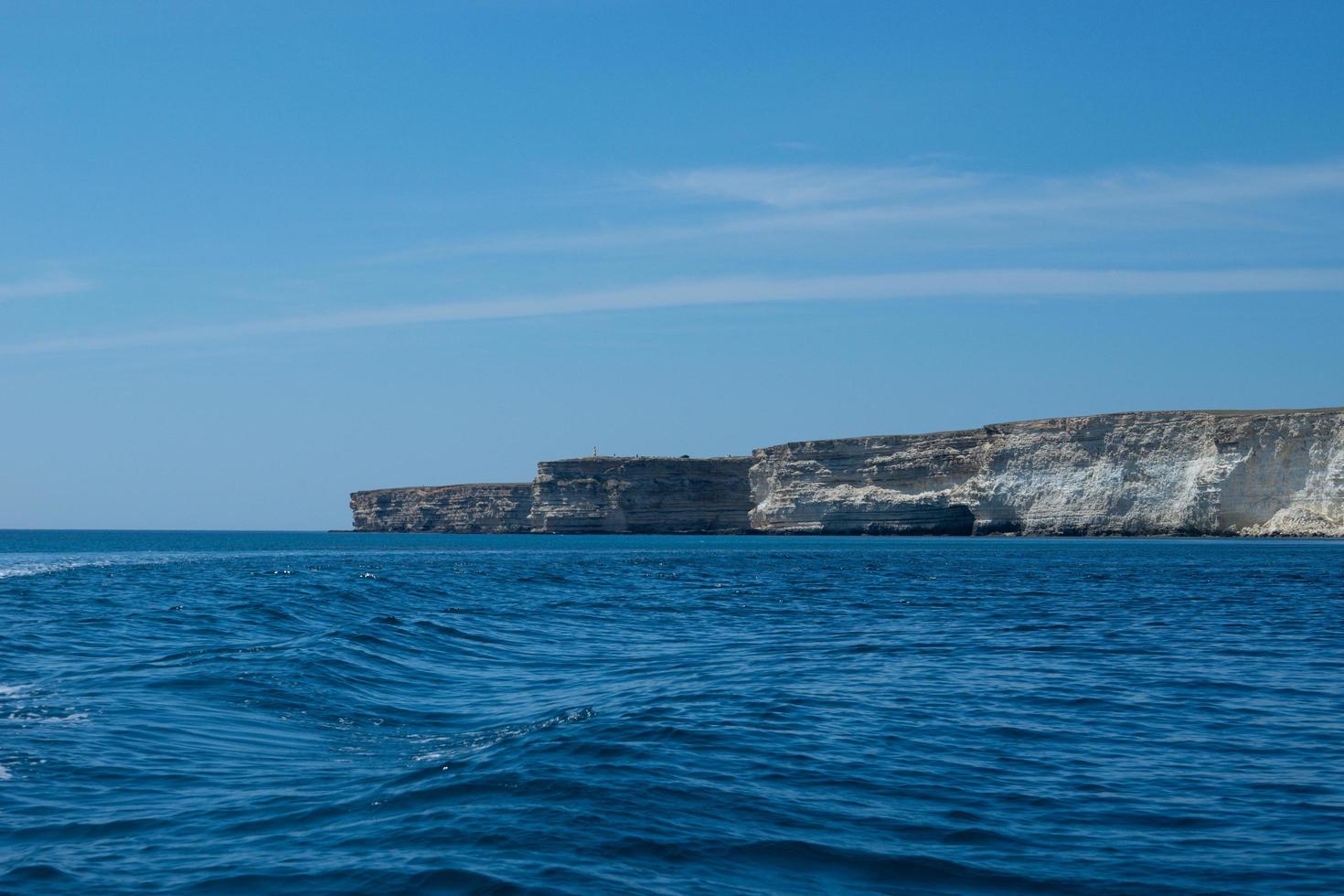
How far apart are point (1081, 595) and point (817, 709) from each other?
19288 millimetres

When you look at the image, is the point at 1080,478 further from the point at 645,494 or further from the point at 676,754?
the point at 676,754

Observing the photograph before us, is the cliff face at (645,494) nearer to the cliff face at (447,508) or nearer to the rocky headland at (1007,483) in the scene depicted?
the rocky headland at (1007,483)

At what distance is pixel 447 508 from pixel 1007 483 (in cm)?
8848

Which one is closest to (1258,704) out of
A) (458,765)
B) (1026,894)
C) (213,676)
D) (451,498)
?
(1026,894)

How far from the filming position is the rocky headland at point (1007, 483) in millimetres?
73125

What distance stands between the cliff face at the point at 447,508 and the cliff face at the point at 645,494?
18.1 metres

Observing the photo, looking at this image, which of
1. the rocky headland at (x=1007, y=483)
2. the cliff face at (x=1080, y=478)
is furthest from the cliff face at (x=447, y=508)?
the cliff face at (x=1080, y=478)

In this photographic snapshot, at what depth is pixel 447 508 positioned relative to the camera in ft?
512

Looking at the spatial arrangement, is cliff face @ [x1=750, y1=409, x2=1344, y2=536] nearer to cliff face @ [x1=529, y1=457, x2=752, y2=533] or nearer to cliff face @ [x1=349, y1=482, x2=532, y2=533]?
cliff face @ [x1=529, y1=457, x2=752, y2=533]

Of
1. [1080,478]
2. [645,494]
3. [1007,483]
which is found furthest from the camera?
[645,494]

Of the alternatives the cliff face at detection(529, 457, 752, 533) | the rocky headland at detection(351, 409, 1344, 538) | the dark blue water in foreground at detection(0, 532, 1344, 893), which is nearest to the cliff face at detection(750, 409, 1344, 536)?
the rocky headland at detection(351, 409, 1344, 538)

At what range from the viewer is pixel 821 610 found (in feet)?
84.0

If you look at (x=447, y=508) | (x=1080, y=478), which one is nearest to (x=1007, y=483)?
(x=1080, y=478)

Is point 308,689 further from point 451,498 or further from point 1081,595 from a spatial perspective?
point 451,498
